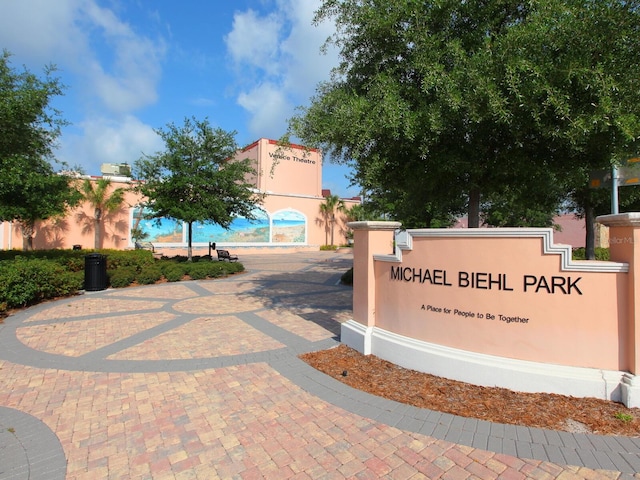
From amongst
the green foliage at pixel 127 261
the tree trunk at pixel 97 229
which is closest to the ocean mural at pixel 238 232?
the tree trunk at pixel 97 229

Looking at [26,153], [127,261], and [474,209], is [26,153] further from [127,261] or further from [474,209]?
[474,209]

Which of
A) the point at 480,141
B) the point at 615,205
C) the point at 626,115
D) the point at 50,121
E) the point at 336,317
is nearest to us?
the point at 626,115

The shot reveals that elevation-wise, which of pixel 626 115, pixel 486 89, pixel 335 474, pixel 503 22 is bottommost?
pixel 335 474

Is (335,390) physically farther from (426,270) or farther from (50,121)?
(50,121)

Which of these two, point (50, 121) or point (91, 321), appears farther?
point (50, 121)

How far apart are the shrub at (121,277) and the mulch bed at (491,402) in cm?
1025

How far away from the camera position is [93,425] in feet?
11.9

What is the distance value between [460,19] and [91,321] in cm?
907

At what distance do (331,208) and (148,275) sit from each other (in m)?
27.3

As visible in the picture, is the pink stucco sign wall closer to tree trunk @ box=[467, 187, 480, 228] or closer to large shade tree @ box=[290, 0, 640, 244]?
large shade tree @ box=[290, 0, 640, 244]

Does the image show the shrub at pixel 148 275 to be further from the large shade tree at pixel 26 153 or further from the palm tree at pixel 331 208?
the palm tree at pixel 331 208

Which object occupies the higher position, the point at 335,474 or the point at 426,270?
the point at 426,270

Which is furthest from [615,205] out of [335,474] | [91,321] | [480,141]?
[91,321]

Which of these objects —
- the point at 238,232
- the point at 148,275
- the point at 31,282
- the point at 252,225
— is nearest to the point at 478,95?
the point at 31,282
